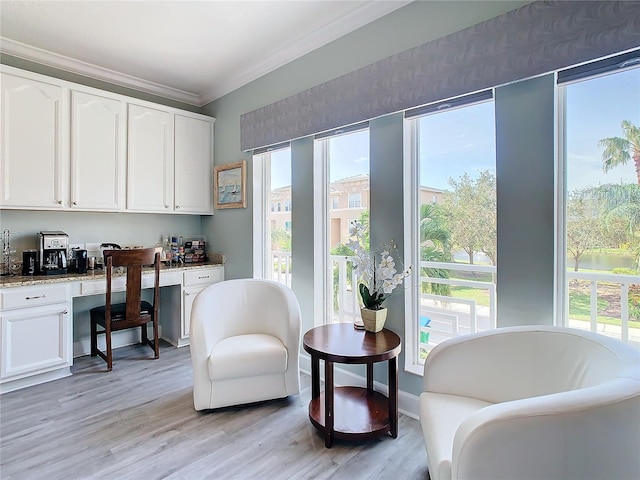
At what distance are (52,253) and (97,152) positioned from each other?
949 mm

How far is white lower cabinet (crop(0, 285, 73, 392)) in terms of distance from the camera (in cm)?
250

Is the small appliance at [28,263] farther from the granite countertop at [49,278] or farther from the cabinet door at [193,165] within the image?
the cabinet door at [193,165]

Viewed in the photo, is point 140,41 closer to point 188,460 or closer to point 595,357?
point 188,460

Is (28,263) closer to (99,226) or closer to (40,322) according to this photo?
(40,322)

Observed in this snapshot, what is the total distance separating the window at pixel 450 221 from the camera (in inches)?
80.1

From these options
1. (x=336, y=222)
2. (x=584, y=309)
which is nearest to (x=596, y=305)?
(x=584, y=309)

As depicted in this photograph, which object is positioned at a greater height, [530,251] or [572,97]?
[572,97]

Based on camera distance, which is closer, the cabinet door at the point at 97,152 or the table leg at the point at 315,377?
the table leg at the point at 315,377

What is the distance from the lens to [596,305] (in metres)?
1.71

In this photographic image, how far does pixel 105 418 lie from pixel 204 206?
2.21 metres

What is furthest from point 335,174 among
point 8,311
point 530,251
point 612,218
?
point 8,311

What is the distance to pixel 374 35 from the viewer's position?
2352 mm

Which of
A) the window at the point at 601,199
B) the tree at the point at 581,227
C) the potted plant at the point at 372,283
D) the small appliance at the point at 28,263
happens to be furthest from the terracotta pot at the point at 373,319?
the small appliance at the point at 28,263

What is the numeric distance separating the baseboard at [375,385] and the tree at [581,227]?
1.23 meters
